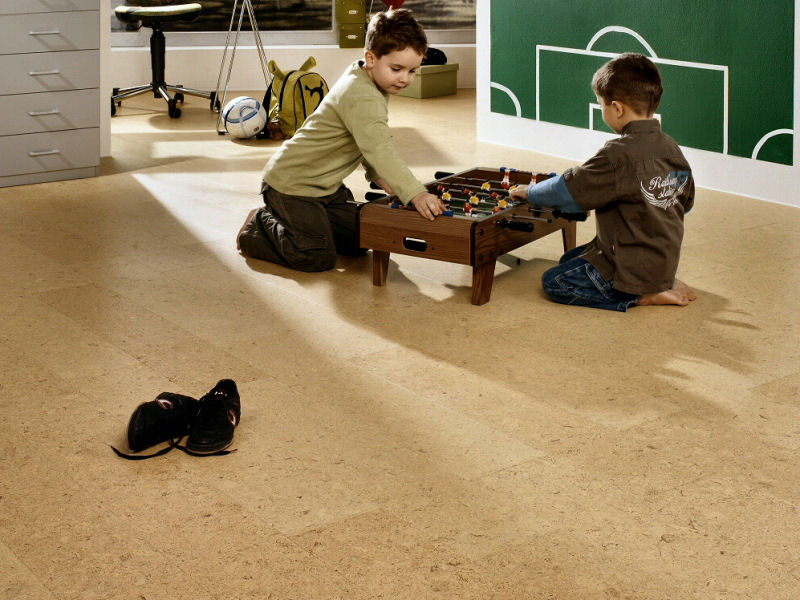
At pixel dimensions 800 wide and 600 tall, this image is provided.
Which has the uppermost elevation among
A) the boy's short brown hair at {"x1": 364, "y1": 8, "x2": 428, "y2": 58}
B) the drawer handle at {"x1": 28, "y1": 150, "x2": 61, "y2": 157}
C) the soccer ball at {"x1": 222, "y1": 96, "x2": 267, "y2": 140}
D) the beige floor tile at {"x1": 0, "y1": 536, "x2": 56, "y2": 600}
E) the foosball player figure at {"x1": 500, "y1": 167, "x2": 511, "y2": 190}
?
the boy's short brown hair at {"x1": 364, "y1": 8, "x2": 428, "y2": 58}

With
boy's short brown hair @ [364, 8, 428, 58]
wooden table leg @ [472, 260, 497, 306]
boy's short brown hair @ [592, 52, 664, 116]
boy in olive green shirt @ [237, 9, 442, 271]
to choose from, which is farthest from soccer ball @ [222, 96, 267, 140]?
boy's short brown hair @ [592, 52, 664, 116]

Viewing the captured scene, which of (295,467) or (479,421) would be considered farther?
(479,421)

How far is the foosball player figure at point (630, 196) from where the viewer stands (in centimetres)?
285

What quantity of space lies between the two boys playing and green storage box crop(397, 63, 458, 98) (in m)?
3.58

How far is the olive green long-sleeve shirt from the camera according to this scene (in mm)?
3072

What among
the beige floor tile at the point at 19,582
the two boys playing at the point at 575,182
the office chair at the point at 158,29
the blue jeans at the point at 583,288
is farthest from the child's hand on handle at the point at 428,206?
the office chair at the point at 158,29

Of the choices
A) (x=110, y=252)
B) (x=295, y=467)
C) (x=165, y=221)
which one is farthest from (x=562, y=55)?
(x=295, y=467)

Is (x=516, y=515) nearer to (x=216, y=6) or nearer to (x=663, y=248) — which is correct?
(x=663, y=248)

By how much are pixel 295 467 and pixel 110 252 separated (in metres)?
1.74

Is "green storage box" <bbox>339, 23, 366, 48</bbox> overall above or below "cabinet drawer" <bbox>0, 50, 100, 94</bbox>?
above

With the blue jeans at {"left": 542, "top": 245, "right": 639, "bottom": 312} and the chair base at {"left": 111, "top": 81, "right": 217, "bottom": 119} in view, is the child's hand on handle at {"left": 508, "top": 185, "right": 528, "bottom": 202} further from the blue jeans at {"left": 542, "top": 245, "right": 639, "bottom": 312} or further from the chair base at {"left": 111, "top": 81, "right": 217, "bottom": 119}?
the chair base at {"left": 111, "top": 81, "right": 217, "bottom": 119}

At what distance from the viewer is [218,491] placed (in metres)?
1.99

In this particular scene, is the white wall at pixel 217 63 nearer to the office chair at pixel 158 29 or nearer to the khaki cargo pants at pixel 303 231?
the office chair at pixel 158 29

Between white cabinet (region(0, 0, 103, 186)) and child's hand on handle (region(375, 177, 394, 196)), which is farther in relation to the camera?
white cabinet (region(0, 0, 103, 186))
